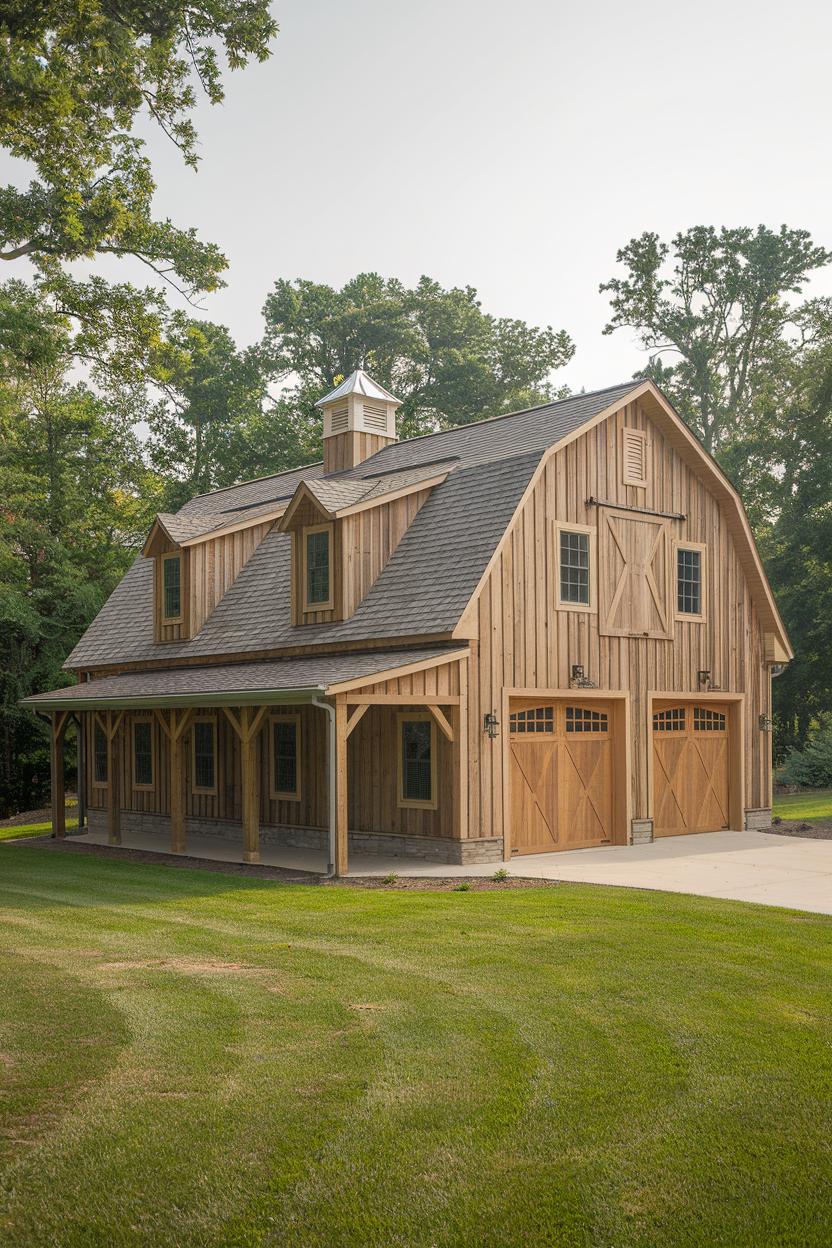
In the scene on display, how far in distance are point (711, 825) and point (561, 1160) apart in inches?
643

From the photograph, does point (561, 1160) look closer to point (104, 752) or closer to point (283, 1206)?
point (283, 1206)

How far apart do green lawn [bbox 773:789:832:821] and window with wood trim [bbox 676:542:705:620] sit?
17.9 ft

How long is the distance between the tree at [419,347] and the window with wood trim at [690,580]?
28.5 m

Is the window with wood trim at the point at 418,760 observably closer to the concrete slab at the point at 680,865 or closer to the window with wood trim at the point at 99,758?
the concrete slab at the point at 680,865

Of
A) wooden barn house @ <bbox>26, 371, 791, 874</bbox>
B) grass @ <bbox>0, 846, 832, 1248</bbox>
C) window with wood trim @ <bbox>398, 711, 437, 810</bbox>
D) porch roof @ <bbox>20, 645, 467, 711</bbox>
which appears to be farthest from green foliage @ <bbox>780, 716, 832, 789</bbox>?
grass @ <bbox>0, 846, 832, 1248</bbox>

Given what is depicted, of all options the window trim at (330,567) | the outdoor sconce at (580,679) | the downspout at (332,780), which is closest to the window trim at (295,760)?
the window trim at (330,567)

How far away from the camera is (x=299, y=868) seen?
15.4m

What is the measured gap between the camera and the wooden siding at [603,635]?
16.2 metres

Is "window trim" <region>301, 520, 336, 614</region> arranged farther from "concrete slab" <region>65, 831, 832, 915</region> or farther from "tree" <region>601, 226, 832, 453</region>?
"tree" <region>601, 226, 832, 453</region>

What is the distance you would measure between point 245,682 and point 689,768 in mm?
8265

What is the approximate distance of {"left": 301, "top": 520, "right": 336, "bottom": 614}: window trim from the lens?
18234mm

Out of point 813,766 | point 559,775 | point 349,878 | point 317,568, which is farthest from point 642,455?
point 813,766

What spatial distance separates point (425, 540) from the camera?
59.2 feet

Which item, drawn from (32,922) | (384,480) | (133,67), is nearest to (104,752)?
(384,480)
